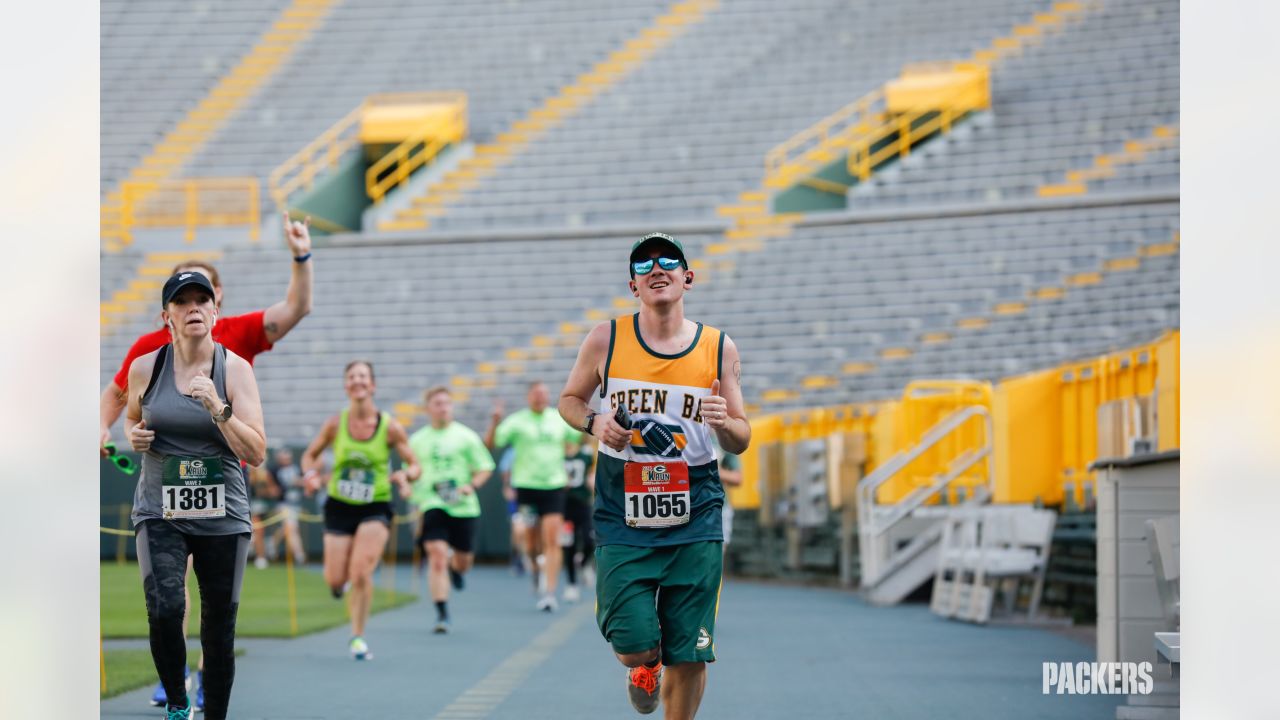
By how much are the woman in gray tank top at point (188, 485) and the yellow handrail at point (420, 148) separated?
28.3 m

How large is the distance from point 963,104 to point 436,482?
21.6 metres

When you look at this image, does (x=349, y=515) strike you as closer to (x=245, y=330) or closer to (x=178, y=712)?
(x=245, y=330)

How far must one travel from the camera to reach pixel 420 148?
36.1m

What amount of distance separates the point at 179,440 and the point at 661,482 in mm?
1906

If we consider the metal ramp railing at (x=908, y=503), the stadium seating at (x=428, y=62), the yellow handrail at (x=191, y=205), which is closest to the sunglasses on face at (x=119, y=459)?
the metal ramp railing at (x=908, y=503)

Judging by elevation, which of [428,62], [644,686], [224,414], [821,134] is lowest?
[644,686]

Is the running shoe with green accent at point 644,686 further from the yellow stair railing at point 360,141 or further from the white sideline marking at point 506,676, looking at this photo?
the yellow stair railing at point 360,141

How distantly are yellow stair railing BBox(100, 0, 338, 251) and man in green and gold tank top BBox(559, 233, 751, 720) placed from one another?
2875 cm

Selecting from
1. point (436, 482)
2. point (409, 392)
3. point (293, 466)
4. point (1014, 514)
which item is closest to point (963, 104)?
point (409, 392)

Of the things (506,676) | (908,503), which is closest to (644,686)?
(506,676)

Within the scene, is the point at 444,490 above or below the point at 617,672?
above

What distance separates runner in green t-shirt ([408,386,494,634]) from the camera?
13.3 m
